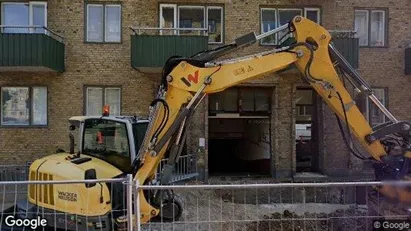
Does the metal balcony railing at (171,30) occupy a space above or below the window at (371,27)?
below

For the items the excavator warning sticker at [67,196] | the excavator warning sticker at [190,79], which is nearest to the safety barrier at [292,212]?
the excavator warning sticker at [67,196]

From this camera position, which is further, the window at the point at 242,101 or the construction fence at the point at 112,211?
the window at the point at 242,101

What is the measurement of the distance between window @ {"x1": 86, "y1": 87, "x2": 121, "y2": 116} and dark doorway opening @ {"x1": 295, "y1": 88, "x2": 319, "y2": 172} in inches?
292

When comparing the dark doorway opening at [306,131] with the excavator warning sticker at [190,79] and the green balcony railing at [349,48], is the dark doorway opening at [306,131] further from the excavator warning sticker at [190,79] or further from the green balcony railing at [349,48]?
→ the excavator warning sticker at [190,79]

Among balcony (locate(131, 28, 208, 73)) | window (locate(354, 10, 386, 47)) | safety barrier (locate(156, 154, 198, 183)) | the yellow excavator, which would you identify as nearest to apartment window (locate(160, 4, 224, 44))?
balcony (locate(131, 28, 208, 73))

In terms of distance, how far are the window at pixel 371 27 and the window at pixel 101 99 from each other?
10205 millimetres

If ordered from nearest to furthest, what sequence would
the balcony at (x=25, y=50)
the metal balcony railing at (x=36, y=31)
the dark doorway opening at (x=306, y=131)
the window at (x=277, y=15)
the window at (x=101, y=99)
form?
the balcony at (x=25, y=50), the metal balcony railing at (x=36, y=31), the window at (x=101, y=99), the window at (x=277, y=15), the dark doorway opening at (x=306, y=131)

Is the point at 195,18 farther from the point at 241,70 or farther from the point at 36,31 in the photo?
the point at 241,70

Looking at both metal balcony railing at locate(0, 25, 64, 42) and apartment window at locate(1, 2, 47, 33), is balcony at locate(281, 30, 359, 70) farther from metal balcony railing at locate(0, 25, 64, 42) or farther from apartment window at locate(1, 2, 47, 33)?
apartment window at locate(1, 2, 47, 33)

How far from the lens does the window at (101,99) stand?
46.6 feet

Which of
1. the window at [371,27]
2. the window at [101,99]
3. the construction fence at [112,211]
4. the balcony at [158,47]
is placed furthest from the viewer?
the window at [371,27]

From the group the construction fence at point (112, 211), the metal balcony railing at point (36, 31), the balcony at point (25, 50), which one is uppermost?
the metal balcony railing at point (36, 31)

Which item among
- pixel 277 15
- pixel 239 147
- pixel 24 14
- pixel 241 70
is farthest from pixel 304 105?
pixel 24 14

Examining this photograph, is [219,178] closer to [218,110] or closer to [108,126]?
[218,110]
